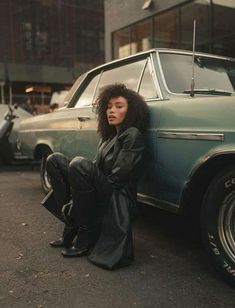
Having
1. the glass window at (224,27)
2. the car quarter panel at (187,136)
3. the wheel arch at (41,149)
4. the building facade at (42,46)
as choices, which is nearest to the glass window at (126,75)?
the car quarter panel at (187,136)

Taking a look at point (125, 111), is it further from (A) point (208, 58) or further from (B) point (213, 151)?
(A) point (208, 58)

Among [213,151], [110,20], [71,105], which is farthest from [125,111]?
[110,20]

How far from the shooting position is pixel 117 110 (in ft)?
12.9

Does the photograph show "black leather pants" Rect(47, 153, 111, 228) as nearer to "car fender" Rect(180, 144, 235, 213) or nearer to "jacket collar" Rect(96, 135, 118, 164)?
"jacket collar" Rect(96, 135, 118, 164)

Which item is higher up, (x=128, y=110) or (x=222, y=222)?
(x=128, y=110)

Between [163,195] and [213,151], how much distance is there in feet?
2.49

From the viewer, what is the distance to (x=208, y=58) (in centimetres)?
471

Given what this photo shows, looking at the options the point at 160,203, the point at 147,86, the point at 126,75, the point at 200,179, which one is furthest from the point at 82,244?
the point at 126,75

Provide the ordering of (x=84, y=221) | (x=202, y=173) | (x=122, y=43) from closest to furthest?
(x=202, y=173) → (x=84, y=221) → (x=122, y=43)

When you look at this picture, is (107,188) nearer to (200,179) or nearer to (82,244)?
(82,244)

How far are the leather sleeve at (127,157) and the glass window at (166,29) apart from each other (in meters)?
9.95

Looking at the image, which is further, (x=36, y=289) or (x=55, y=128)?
(x=55, y=128)

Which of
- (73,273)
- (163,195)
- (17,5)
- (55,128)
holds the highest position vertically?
(17,5)

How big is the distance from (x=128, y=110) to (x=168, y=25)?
1016 cm
